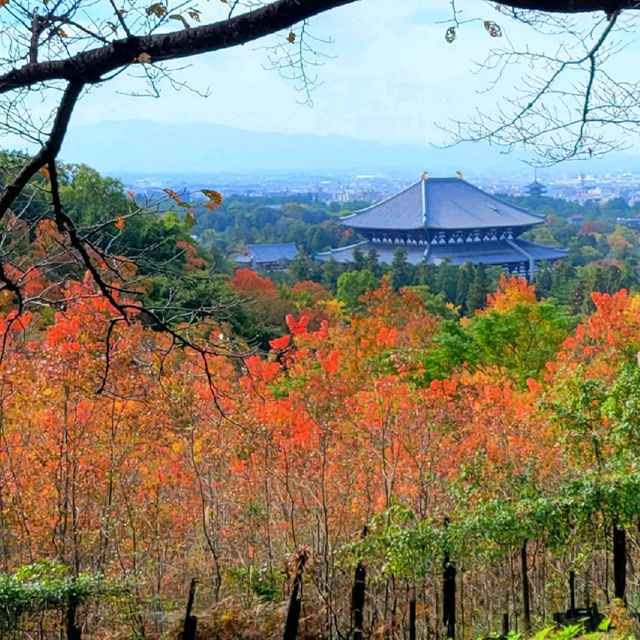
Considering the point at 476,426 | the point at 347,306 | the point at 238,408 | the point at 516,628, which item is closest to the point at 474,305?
the point at 347,306

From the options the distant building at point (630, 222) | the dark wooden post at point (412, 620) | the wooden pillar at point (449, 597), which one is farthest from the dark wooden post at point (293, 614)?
the distant building at point (630, 222)

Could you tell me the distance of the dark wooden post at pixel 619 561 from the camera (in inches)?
184

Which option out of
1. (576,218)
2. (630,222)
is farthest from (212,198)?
(576,218)

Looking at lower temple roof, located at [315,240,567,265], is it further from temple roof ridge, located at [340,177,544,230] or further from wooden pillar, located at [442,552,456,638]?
wooden pillar, located at [442,552,456,638]

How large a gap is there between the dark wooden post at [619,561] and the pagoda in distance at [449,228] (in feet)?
98.3

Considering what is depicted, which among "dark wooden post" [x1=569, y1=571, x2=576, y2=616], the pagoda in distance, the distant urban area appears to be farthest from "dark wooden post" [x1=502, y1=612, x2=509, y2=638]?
the distant urban area

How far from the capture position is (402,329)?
17141 millimetres

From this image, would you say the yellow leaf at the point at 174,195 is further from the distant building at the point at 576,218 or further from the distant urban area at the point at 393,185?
the distant urban area at the point at 393,185

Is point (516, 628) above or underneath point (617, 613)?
underneath

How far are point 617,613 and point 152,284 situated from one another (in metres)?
12.3

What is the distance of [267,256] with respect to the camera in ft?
140

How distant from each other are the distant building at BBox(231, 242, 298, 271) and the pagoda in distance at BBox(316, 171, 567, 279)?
12.3 feet

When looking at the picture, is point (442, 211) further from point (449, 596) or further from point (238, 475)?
point (449, 596)

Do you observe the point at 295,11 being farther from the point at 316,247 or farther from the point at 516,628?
the point at 316,247
